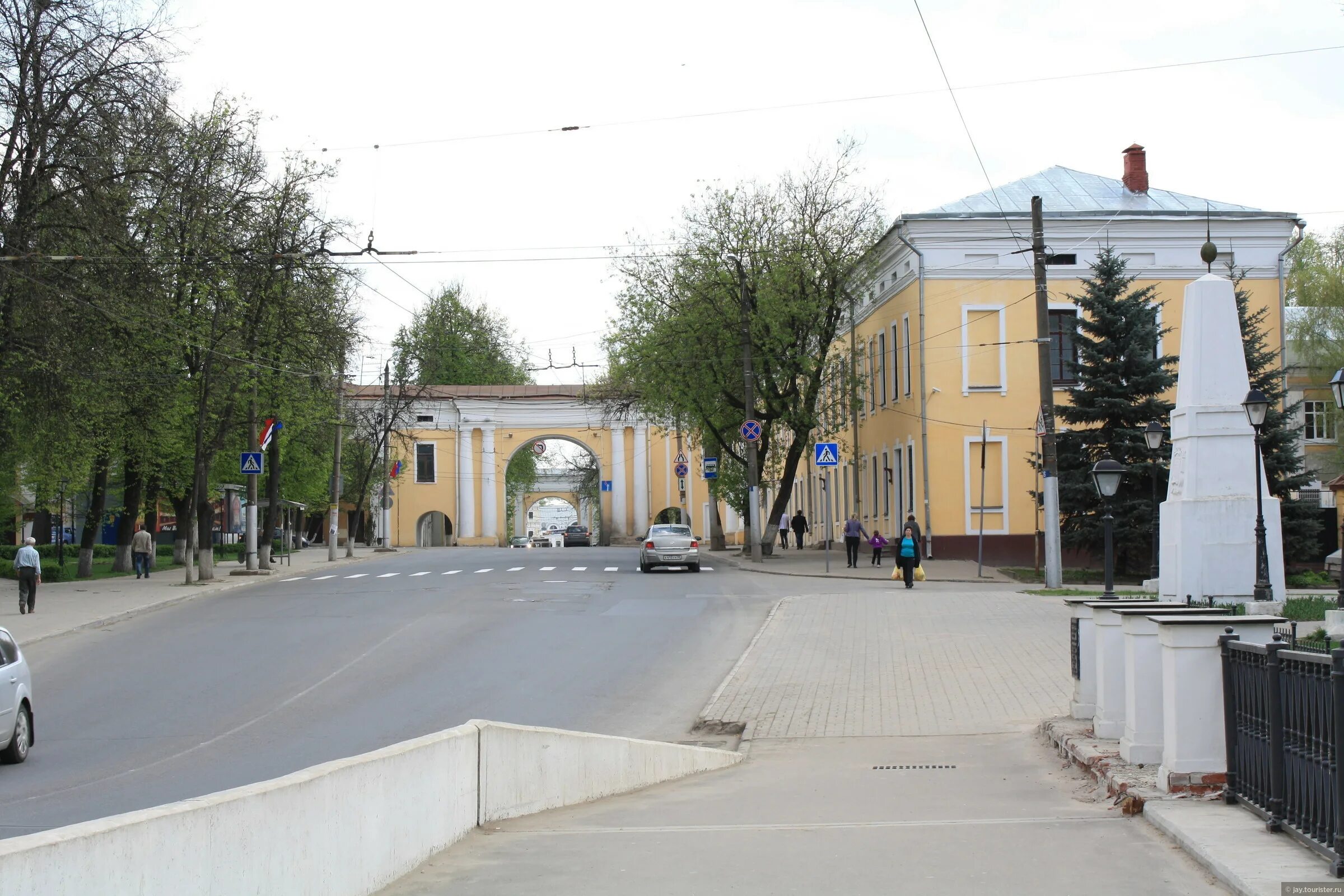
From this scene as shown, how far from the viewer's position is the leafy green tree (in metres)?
42.8

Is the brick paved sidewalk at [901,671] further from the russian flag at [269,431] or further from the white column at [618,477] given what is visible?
the white column at [618,477]

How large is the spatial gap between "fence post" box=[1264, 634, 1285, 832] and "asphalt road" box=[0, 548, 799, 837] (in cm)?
759

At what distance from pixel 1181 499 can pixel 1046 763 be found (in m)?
7.89

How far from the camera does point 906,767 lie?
11.6m

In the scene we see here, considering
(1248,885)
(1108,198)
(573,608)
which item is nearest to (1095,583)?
(573,608)

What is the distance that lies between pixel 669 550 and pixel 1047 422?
1271cm

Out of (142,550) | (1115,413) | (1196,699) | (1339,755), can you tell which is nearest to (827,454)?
(1115,413)

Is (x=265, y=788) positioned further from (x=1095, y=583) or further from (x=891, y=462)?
(x=891, y=462)

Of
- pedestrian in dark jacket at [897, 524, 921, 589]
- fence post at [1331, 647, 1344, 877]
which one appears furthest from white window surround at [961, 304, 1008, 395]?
fence post at [1331, 647, 1344, 877]

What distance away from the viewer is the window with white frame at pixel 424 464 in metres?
75.8

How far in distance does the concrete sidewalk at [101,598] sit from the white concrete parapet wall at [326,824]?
51.2 ft

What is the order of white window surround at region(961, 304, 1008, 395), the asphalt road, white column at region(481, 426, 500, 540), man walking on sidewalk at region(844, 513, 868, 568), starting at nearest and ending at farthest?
the asphalt road
man walking on sidewalk at region(844, 513, 868, 568)
white window surround at region(961, 304, 1008, 395)
white column at region(481, 426, 500, 540)

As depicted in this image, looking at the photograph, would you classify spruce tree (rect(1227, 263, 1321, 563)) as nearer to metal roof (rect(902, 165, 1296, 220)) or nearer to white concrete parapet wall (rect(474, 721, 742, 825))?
metal roof (rect(902, 165, 1296, 220))

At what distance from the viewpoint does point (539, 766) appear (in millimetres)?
9422
